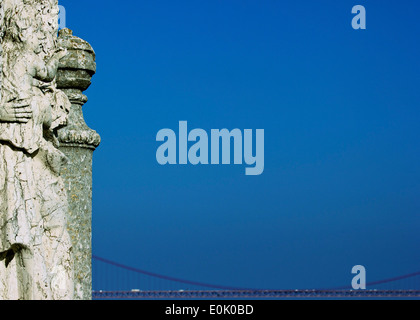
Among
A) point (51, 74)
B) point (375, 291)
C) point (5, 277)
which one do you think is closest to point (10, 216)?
point (5, 277)

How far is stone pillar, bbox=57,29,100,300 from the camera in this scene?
13297mm

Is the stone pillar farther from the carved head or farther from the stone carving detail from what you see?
the carved head

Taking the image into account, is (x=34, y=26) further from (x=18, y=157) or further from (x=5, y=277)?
(x=5, y=277)

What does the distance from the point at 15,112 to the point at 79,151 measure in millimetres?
3890

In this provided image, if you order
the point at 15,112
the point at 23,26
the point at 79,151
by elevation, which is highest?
the point at 23,26

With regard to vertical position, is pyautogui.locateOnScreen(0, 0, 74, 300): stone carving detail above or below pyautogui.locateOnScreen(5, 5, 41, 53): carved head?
below

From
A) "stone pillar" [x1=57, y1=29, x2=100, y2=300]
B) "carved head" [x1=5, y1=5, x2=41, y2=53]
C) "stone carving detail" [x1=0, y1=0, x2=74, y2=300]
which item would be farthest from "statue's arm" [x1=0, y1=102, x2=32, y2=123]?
"stone pillar" [x1=57, y1=29, x2=100, y2=300]

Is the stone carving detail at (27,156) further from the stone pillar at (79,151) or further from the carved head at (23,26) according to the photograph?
the stone pillar at (79,151)

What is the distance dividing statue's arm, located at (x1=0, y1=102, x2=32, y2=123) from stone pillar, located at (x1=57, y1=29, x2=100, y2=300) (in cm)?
354

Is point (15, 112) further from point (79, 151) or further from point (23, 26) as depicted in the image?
point (79, 151)

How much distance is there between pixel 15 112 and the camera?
9664 mm

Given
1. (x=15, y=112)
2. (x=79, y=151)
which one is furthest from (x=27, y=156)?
(x=79, y=151)
